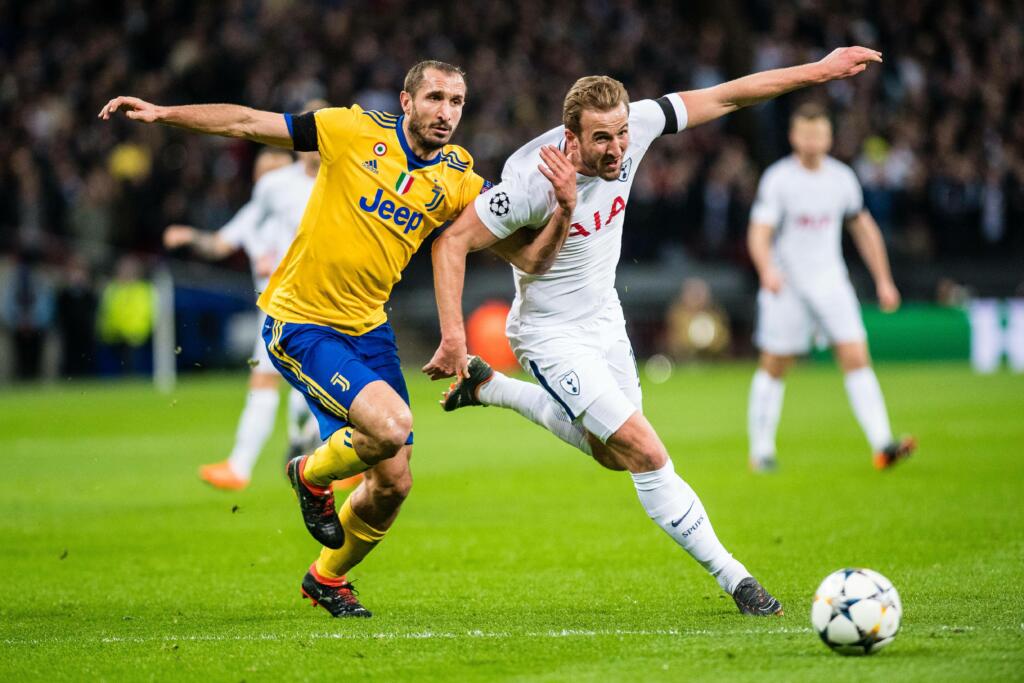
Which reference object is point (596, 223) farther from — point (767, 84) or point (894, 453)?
point (894, 453)

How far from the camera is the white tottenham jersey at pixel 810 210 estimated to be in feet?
40.0

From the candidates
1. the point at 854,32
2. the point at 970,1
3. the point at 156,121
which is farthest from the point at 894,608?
the point at 970,1

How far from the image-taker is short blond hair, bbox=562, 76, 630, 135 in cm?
624

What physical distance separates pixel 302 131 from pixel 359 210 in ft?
1.45

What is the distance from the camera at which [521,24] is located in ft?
93.7

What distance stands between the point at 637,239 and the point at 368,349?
18484 mm

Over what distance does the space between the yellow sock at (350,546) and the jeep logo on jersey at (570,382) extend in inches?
43.2

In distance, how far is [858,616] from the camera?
5.38 m

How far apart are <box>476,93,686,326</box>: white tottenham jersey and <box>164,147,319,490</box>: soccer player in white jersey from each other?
4.23 metres

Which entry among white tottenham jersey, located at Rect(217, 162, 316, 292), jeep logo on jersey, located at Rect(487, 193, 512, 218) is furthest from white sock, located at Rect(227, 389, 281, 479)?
jeep logo on jersey, located at Rect(487, 193, 512, 218)

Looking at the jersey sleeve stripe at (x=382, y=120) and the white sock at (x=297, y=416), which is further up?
the jersey sleeve stripe at (x=382, y=120)

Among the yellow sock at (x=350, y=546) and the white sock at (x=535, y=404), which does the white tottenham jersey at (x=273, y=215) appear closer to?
the white sock at (x=535, y=404)

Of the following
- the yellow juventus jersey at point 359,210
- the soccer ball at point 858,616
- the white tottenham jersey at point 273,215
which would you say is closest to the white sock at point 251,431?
the white tottenham jersey at point 273,215

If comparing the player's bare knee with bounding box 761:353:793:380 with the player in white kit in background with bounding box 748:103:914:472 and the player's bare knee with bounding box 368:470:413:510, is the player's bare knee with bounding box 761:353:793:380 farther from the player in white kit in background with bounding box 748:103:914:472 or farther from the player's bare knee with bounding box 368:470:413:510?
the player's bare knee with bounding box 368:470:413:510
